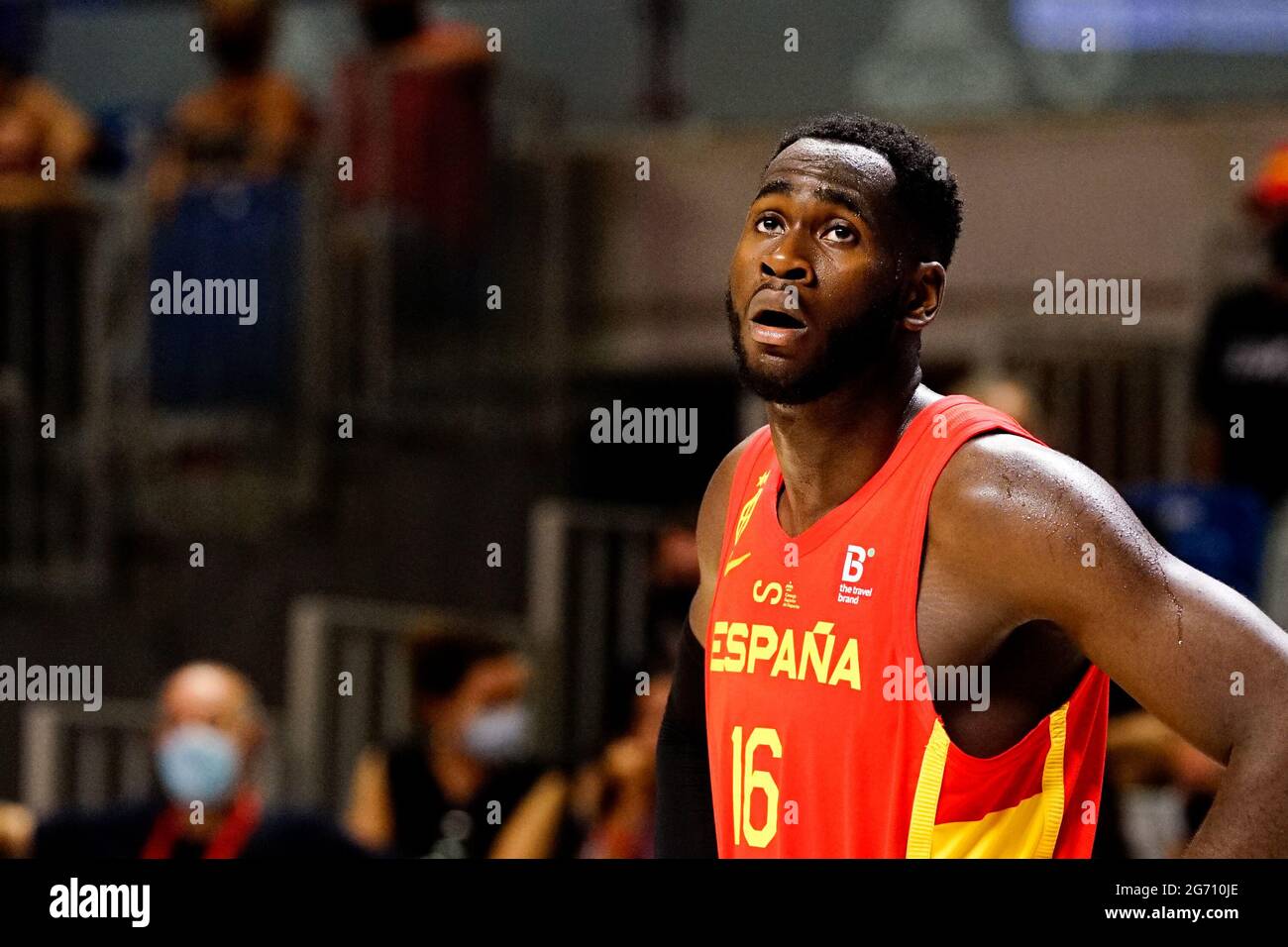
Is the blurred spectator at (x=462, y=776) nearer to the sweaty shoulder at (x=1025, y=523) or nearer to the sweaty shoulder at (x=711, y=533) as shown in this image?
the sweaty shoulder at (x=711, y=533)

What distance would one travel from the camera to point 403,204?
6828mm

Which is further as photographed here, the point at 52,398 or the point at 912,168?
the point at 52,398

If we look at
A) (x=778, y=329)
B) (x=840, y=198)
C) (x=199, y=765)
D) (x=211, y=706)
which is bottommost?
(x=199, y=765)

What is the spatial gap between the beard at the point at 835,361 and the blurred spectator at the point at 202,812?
6.79 feet

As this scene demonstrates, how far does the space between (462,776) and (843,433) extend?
2845 mm

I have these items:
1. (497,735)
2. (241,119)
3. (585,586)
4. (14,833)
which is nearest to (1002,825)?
(497,735)

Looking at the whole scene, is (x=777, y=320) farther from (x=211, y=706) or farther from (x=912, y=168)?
(x=211, y=706)

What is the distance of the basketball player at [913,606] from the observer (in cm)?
213

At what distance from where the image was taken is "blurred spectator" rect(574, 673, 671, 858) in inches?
181

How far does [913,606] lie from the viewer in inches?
89.8

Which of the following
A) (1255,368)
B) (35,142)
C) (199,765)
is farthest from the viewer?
(35,142)

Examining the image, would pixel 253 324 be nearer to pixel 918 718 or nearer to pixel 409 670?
pixel 409 670

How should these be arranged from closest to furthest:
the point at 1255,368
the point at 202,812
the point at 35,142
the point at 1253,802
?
the point at 1253,802
the point at 202,812
the point at 1255,368
the point at 35,142
